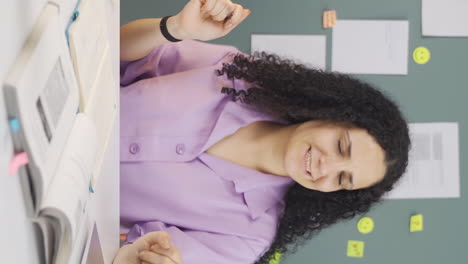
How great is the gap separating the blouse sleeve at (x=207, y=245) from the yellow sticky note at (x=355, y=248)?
0.67 metres

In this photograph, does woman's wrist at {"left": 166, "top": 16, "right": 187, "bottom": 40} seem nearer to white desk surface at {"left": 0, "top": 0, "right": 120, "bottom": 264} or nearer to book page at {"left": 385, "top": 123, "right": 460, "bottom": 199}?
white desk surface at {"left": 0, "top": 0, "right": 120, "bottom": 264}

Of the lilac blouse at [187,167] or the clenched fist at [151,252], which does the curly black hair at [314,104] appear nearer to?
the lilac blouse at [187,167]

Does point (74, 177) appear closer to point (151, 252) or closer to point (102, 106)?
point (102, 106)

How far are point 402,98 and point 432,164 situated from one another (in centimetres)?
27

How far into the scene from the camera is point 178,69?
140 centimetres

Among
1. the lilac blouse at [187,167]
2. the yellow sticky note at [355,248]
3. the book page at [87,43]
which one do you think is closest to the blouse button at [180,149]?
the lilac blouse at [187,167]

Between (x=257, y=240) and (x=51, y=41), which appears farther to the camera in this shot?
(x=257, y=240)

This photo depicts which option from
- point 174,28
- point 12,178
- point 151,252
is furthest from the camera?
point 174,28

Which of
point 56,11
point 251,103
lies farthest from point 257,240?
point 56,11

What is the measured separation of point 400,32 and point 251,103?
820 mm

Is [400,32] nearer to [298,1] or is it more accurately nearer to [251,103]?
[298,1]

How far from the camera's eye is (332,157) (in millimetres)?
1275

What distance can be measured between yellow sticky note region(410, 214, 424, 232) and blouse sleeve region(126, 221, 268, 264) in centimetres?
80

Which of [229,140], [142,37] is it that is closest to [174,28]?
[142,37]
